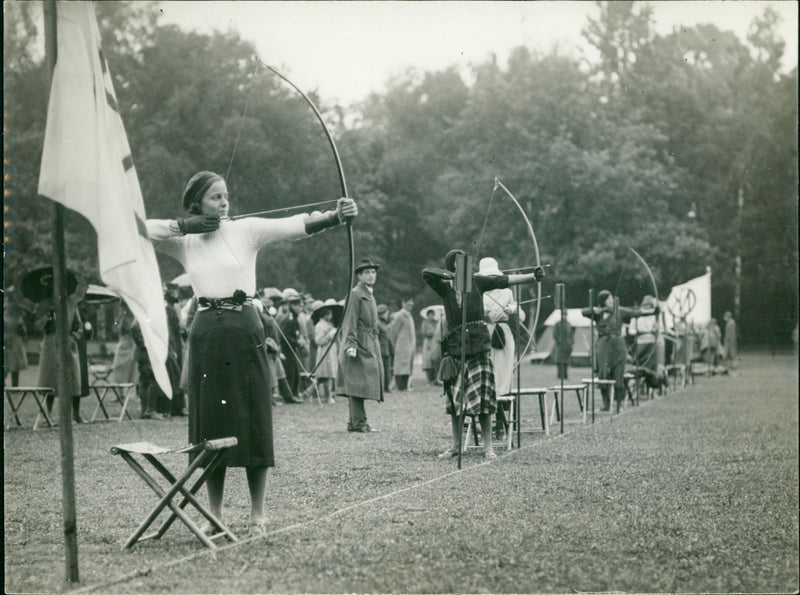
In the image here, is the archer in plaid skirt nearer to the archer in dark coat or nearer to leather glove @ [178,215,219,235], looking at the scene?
leather glove @ [178,215,219,235]

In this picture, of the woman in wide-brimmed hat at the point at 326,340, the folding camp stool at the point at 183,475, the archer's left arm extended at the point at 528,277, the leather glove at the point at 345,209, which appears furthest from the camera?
the woman in wide-brimmed hat at the point at 326,340

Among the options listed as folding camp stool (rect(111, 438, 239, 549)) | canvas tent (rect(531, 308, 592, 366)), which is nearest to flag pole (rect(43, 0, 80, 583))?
folding camp stool (rect(111, 438, 239, 549))

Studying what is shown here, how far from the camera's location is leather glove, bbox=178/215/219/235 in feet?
20.3

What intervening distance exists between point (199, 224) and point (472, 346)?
15.4 feet

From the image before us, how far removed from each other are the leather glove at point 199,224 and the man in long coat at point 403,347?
60.2 feet

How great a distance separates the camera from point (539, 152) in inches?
1534

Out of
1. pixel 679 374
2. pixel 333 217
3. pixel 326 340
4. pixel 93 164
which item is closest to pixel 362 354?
pixel 326 340

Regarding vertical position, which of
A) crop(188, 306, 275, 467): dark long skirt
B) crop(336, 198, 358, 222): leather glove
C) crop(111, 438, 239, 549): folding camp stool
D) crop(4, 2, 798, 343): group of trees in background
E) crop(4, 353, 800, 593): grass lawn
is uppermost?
crop(4, 2, 798, 343): group of trees in background

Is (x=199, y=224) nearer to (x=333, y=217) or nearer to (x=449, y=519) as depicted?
(x=333, y=217)

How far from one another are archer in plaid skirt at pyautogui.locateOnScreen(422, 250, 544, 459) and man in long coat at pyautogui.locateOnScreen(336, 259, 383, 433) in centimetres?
312

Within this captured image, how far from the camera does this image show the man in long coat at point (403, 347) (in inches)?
971

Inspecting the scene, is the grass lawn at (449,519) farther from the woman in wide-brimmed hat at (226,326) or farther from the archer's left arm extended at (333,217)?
the archer's left arm extended at (333,217)

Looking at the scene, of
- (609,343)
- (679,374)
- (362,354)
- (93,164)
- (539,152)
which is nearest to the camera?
(93,164)

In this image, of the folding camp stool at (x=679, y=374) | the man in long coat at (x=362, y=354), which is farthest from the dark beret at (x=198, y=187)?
the folding camp stool at (x=679, y=374)
